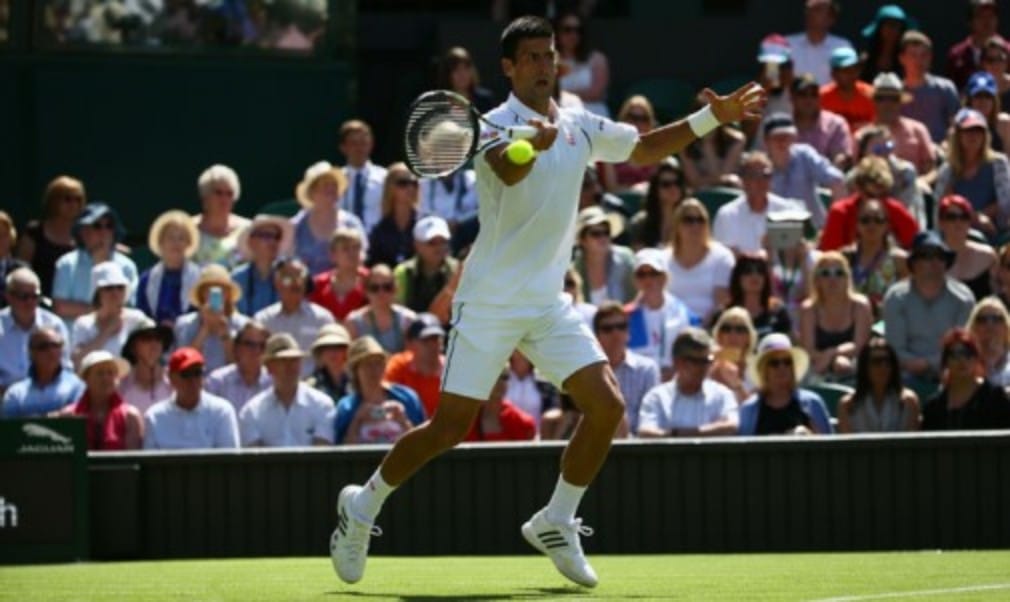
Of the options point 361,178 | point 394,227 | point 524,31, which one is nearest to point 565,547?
point 524,31

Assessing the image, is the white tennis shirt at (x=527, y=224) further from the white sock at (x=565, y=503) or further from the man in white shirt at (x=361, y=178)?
the man in white shirt at (x=361, y=178)

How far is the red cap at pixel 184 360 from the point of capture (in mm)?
13742

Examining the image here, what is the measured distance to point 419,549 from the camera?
42.2 ft

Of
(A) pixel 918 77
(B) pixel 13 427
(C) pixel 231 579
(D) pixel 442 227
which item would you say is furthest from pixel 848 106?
(C) pixel 231 579

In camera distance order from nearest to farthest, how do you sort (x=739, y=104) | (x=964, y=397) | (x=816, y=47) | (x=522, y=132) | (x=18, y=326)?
(x=522, y=132), (x=739, y=104), (x=964, y=397), (x=18, y=326), (x=816, y=47)

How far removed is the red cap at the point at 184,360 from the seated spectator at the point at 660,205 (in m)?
3.57

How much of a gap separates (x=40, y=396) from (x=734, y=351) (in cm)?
410

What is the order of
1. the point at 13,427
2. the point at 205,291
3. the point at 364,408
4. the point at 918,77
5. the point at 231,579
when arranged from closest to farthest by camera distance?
the point at 231,579 < the point at 13,427 < the point at 364,408 < the point at 205,291 < the point at 918,77

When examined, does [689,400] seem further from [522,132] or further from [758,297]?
[522,132]

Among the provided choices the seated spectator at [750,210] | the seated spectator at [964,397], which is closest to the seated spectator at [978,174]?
the seated spectator at [750,210]

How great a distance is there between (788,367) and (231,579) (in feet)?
14.2

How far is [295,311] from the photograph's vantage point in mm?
15227

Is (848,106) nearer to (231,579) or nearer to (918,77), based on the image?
(918,77)

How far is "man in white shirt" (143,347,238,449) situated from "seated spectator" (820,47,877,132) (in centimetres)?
597
